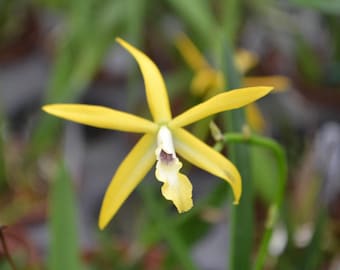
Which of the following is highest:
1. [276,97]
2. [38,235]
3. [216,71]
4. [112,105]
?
[112,105]

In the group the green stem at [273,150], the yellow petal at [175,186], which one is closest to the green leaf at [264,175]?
the green stem at [273,150]

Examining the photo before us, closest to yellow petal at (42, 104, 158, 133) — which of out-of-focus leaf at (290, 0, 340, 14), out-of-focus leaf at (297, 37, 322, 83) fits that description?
out-of-focus leaf at (290, 0, 340, 14)

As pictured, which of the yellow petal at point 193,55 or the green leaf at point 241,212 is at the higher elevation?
the yellow petal at point 193,55

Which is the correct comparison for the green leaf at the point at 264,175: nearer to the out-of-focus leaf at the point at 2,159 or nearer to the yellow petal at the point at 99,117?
the out-of-focus leaf at the point at 2,159

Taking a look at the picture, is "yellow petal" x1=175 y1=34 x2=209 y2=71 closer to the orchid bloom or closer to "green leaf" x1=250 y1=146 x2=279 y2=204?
the orchid bloom

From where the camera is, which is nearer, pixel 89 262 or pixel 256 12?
pixel 89 262

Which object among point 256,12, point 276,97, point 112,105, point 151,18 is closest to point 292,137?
point 276,97

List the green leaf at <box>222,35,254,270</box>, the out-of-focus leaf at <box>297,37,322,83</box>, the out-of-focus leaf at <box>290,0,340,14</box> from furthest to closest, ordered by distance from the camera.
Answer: the out-of-focus leaf at <box>297,37,322,83</box>
the out-of-focus leaf at <box>290,0,340,14</box>
the green leaf at <box>222,35,254,270</box>

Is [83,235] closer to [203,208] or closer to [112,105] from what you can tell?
[112,105]
